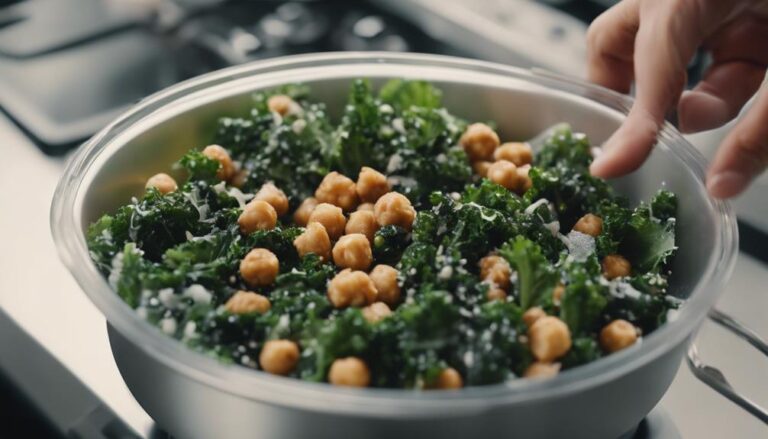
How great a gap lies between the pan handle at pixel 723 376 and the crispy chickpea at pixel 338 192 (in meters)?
0.55

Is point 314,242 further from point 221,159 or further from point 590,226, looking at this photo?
point 590,226

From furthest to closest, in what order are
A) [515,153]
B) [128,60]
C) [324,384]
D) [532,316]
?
[128,60] → [515,153] → [532,316] → [324,384]

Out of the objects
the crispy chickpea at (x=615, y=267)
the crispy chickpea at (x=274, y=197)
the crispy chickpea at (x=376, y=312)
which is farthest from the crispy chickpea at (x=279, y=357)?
the crispy chickpea at (x=615, y=267)

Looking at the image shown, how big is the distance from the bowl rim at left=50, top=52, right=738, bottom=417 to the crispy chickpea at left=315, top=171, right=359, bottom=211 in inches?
11.5

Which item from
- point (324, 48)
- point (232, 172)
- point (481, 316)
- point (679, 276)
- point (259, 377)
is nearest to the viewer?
point (259, 377)

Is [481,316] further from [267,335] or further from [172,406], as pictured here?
[172,406]

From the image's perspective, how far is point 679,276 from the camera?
127 cm

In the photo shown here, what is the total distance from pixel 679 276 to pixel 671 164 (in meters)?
0.19

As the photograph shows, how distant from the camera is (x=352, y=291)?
1138mm

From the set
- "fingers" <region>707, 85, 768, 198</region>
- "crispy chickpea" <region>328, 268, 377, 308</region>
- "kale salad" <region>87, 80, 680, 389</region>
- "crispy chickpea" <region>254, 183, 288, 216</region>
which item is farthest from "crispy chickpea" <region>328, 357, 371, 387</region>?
"fingers" <region>707, 85, 768, 198</region>

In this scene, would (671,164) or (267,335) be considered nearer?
(267,335)

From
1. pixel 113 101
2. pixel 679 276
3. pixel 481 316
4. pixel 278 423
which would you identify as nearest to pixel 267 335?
pixel 278 423

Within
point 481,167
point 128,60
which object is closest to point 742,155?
point 481,167

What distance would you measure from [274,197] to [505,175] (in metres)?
0.36
